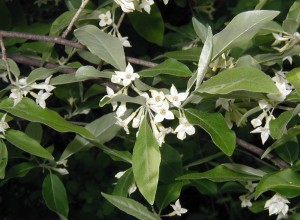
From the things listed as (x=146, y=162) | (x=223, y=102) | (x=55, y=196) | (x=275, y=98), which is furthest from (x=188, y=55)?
(x=55, y=196)

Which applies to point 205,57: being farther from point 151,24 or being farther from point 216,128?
point 151,24

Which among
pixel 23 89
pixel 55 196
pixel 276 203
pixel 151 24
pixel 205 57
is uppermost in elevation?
pixel 205 57

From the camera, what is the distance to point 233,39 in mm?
1140

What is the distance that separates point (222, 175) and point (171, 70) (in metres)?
0.29

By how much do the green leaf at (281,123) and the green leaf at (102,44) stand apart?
36cm

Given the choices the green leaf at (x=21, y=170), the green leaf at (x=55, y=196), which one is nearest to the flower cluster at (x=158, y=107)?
the green leaf at (x=55, y=196)

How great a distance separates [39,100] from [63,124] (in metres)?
0.22

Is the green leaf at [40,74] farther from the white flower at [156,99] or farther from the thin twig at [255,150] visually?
the thin twig at [255,150]

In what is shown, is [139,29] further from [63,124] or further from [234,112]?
[63,124]

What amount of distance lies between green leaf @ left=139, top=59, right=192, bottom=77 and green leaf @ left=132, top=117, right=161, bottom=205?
0.13m

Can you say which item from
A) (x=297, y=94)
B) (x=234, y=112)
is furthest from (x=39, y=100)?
(x=297, y=94)

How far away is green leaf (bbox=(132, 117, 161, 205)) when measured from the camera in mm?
1078

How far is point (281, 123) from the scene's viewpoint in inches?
46.1

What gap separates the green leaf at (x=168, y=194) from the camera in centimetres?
156
